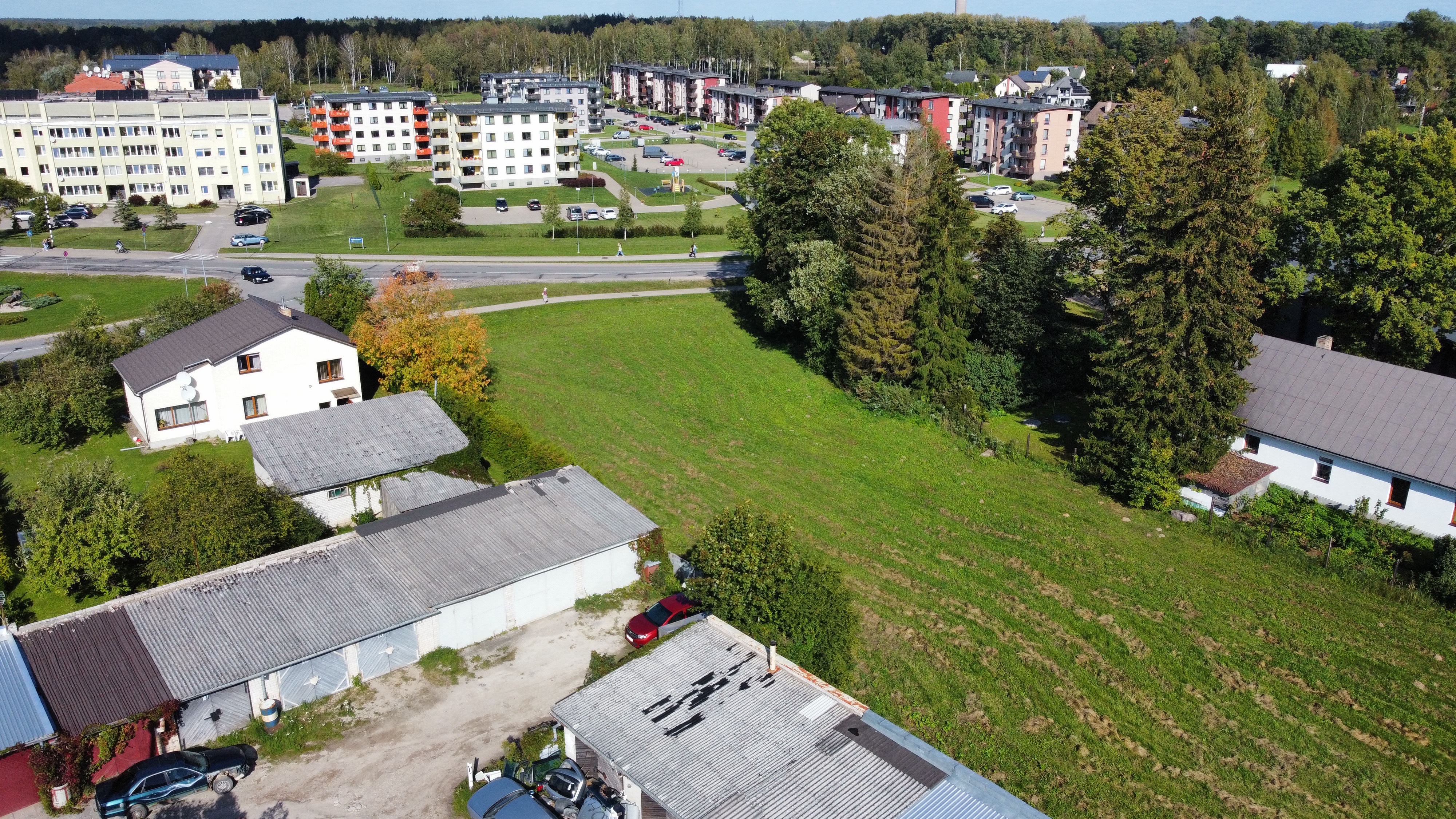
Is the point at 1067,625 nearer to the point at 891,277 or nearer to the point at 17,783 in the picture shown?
the point at 891,277

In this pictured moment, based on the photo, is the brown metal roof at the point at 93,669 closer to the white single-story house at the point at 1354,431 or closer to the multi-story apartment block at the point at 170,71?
the white single-story house at the point at 1354,431

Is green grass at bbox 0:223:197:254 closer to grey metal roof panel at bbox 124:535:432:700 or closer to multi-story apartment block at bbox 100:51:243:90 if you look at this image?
grey metal roof panel at bbox 124:535:432:700

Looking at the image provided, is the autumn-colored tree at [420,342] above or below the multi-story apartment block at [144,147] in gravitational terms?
below

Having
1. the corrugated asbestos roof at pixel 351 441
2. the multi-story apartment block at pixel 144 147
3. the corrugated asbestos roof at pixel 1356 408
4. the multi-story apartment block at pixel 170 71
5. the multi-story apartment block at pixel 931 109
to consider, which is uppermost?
the multi-story apartment block at pixel 170 71

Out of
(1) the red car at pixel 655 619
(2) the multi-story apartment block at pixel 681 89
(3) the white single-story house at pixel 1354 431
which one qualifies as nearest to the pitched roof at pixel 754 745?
(1) the red car at pixel 655 619

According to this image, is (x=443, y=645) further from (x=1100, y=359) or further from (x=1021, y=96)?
(x=1021, y=96)

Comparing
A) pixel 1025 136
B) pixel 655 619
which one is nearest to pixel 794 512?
pixel 655 619

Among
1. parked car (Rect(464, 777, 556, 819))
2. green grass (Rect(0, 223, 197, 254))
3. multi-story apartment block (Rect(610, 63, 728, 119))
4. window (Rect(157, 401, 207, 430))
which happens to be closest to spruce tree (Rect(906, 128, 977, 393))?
parked car (Rect(464, 777, 556, 819))
